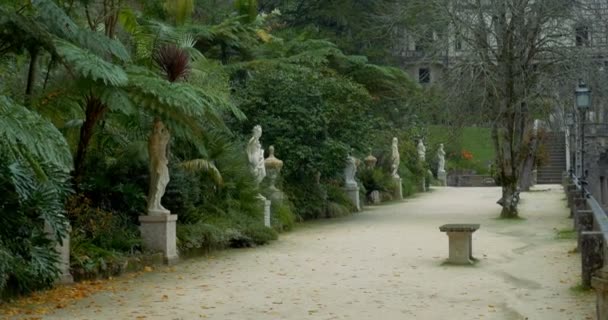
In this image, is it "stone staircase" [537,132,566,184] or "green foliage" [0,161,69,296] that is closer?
"green foliage" [0,161,69,296]

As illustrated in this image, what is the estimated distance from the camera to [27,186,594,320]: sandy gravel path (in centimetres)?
911

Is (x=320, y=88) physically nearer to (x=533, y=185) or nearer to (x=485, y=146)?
(x=533, y=185)

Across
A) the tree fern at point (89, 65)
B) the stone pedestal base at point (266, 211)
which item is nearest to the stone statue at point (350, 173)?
the stone pedestal base at point (266, 211)

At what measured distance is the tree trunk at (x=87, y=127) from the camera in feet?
41.6

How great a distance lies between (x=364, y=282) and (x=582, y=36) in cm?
1316

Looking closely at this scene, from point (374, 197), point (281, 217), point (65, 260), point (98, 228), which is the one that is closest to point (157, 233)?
point (98, 228)

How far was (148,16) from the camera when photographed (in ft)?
59.8

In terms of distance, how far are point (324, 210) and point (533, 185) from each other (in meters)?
18.9

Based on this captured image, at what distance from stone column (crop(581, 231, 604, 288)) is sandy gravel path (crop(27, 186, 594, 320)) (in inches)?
14.0

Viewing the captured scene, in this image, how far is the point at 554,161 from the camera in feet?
144

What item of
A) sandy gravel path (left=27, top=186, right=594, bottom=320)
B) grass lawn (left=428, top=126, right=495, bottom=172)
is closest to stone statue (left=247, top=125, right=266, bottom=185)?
sandy gravel path (left=27, top=186, right=594, bottom=320)

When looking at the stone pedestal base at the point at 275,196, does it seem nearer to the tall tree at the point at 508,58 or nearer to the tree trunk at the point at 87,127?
the tall tree at the point at 508,58

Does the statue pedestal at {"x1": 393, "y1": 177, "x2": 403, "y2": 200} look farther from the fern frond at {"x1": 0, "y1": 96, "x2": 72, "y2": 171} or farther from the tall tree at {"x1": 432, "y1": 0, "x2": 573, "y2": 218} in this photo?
the fern frond at {"x1": 0, "y1": 96, "x2": 72, "y2": 171}

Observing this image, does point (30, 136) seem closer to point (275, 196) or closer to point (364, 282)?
point (364, 282)
